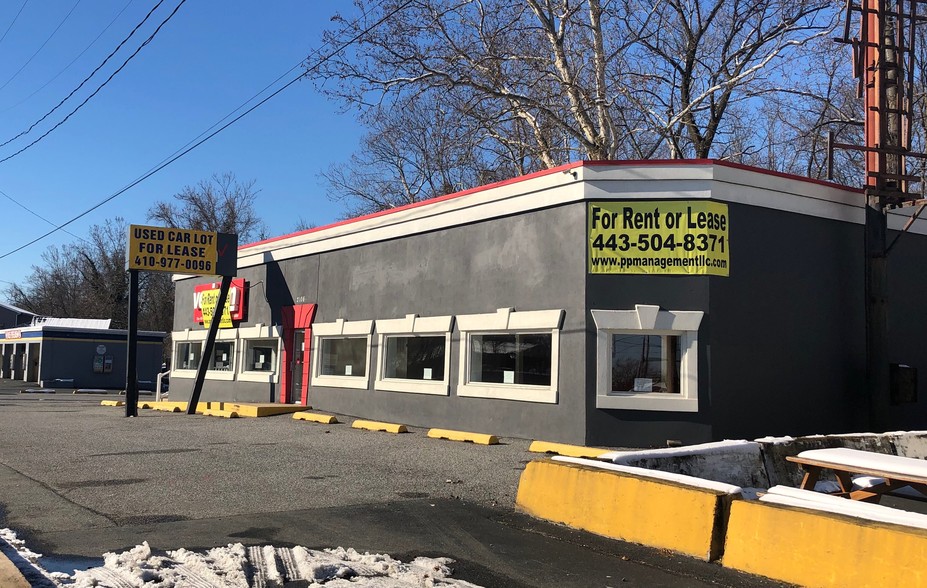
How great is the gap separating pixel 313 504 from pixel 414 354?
935cm

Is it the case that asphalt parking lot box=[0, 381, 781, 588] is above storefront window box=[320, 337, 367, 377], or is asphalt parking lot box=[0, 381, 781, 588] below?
below

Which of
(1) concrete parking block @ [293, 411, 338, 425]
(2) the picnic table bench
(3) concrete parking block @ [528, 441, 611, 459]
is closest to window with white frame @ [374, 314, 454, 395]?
(1) concrete parking block @ [293, 411, 338, 425]

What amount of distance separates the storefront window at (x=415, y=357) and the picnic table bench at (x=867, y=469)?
951cm

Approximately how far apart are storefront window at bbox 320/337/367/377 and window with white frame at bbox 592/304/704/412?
23.6 ft

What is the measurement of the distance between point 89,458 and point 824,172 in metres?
25.7

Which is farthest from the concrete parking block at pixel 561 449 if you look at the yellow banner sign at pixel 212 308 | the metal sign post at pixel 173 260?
the yellow banner sign at pixel 212 308

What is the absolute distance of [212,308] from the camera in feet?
85.8

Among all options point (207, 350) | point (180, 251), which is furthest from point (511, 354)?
point (207, 350)

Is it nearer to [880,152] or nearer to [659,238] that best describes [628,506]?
[659,238]

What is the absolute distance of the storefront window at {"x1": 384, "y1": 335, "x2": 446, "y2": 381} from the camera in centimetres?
1670

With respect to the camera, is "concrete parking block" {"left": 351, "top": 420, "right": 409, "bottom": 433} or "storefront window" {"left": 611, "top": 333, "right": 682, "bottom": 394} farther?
"concrete parking block" {"left": 351, "top": 420, "right": 409, "bottom": 433}

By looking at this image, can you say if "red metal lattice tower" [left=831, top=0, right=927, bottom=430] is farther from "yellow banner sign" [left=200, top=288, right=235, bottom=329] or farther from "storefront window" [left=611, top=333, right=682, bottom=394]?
"yellow banner sign" [left=200, top=288, right=235, bottom=329]

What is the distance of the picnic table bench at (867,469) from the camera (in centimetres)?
688

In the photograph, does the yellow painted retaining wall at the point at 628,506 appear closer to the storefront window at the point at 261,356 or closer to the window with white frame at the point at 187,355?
the storefront window at the point at 261,356
